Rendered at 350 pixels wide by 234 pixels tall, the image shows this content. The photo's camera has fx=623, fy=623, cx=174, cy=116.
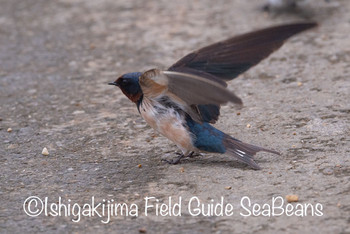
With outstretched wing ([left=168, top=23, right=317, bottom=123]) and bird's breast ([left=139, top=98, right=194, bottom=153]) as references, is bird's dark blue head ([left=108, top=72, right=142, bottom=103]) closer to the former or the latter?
bird's breast ([left=139, top=98, right=194, bottom=153])

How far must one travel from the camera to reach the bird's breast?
12.3ft

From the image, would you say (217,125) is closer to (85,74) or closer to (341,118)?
(341,118)

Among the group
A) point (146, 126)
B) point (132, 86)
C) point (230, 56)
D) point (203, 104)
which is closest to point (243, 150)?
point (203, 104)

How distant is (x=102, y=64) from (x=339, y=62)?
2.20 meters

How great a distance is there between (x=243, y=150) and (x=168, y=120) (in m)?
0.49

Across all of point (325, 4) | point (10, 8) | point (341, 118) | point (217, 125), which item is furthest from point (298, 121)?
point (10, 8)

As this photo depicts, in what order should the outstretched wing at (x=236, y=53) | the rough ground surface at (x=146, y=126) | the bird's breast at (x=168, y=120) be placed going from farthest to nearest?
the bird's breast at (x=168, y=120)
the outstretched wing at (x=236, y=53)
the rough ground surface at (x=146, y=126)

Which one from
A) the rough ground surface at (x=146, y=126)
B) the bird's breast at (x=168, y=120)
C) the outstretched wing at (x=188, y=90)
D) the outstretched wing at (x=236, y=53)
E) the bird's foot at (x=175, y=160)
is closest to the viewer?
the outstretched wing at (x=188, y=90)

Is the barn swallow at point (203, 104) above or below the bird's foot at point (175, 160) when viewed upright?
above

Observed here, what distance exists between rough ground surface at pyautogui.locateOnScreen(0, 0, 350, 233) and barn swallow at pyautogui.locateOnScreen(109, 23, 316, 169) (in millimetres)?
154

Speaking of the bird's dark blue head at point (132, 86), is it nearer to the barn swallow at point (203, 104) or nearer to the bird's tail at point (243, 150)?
the barn swallow at point (203, 104)

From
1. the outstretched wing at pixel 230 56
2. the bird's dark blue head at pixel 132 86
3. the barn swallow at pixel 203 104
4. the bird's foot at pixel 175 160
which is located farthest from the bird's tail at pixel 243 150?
the bird's dark blue head at pixel 132 86

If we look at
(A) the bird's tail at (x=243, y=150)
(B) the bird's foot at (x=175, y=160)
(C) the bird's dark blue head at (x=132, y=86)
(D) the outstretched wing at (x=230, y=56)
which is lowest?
(B) the bird's foot at (x=175, y=160)

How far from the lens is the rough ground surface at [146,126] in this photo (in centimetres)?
333
